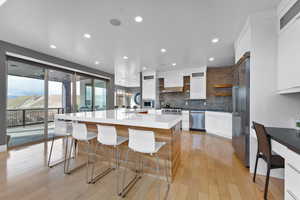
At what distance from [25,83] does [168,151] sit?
457 centimetres

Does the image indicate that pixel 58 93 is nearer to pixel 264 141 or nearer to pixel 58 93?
pixel 58 93

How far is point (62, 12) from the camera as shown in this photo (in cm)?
191

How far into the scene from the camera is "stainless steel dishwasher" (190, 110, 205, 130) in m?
4.87

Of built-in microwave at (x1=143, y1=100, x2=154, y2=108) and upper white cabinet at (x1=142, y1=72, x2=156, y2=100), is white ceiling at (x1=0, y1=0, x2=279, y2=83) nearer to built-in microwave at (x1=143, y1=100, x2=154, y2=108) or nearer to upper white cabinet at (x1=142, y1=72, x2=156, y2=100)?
upper white cabinet at (x1=142, y1=72, x2=156, y2=100)

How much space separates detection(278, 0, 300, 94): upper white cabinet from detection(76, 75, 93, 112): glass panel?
586 centimetres

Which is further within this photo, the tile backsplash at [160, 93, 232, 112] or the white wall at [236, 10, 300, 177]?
the tile backsplash at [160, 93, 232, 112]

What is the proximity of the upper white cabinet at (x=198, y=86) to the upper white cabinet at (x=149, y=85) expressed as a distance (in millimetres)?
1677

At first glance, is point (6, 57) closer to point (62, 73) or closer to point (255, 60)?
point (62, 73)

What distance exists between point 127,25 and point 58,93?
3785mm

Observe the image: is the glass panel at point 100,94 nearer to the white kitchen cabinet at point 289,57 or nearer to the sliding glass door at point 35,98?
the sliding glass door at point 35,98

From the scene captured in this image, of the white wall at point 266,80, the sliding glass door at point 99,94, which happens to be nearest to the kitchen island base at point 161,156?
the white wall at point 266,80

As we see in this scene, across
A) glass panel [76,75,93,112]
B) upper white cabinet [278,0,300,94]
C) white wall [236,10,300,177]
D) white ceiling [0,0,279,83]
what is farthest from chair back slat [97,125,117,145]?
glass panel [76,75,93,112]

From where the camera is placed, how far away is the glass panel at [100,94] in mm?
5887

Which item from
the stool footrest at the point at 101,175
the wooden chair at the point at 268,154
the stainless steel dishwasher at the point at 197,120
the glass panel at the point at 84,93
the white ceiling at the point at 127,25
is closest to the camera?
the wooden chair at the point at 268,154
